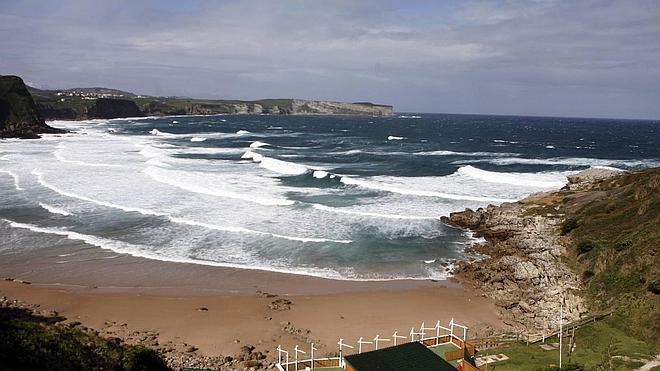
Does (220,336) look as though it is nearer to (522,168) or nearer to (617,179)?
(617,179)

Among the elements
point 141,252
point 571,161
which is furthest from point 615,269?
point 571,161

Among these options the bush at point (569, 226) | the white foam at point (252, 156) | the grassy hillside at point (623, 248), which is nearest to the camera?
the grassy hillside at point (623, 248)

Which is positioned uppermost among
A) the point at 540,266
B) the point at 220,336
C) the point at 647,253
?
the point at 647,253

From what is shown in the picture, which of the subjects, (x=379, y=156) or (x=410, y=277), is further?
(x=379, y=156)

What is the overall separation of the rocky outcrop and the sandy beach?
152 metres

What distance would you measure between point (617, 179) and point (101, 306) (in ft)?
120

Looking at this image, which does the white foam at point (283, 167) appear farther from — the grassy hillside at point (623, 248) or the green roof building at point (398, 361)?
the green roof building at point (398, 361)

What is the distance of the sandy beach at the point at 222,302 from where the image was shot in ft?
69.9

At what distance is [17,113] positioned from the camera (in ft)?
319

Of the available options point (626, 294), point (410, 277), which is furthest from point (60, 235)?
point (626, 294)

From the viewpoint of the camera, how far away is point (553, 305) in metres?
23.6

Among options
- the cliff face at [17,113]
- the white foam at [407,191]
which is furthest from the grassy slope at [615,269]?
the cliff face at [17,113]

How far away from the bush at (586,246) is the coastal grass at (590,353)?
8.45 metres

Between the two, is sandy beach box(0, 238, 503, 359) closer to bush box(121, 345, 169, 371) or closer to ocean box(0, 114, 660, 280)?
ocean box(0, 114, 660, 280)
